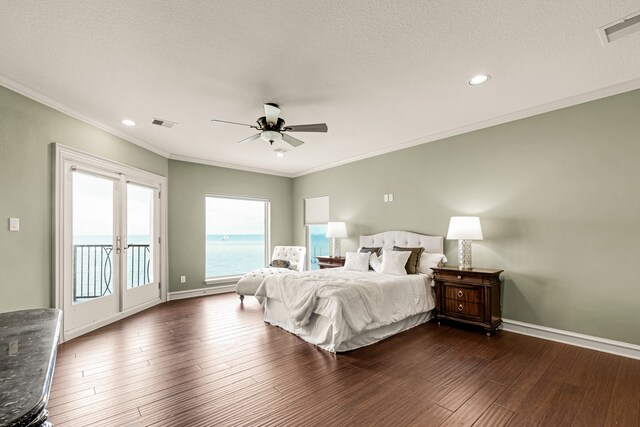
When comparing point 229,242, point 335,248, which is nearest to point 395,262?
point 335,248

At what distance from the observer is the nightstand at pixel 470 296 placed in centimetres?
358

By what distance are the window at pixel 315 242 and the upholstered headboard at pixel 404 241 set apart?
1595 millimetres

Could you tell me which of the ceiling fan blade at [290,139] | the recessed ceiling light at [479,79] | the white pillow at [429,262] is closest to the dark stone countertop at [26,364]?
the ceiling fan blade at [290,139]

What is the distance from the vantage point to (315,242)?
7270mm

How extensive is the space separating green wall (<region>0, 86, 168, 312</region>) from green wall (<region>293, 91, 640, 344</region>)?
5006mm

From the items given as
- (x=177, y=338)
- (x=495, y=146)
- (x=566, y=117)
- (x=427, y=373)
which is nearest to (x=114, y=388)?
(x=177, y=338)

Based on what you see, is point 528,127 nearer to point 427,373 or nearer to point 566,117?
point 566,117

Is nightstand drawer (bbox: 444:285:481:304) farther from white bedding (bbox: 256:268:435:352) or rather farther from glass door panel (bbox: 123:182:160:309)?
glass door panel (bbox: 123:182:160:309)

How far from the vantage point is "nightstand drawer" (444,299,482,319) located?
3.66 m

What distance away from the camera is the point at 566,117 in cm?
345

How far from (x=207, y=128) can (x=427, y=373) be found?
409cm

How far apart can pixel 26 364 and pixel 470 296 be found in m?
4.03

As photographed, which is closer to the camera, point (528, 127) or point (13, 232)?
point (13, 232)

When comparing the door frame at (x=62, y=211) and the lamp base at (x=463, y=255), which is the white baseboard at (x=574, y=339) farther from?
the door frame at (x=62, y=211)
